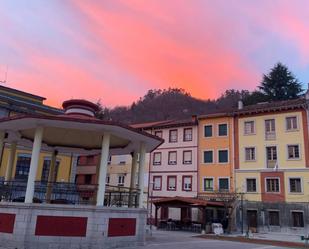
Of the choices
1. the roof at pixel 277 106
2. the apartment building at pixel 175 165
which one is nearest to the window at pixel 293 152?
the roof at pixel 277 106

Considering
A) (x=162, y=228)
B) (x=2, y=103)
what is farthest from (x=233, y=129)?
(x=2, y=103)

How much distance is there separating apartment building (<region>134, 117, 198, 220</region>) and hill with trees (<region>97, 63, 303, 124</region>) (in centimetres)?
1362

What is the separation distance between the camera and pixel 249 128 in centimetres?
3909

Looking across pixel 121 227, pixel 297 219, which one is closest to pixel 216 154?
pixel 297 219

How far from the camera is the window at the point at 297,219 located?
109 feet

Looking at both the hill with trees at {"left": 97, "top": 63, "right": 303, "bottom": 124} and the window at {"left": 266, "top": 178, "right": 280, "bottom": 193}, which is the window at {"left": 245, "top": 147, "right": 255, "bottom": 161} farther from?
the hill with trees at {"left": 97, "top": 63, "right": 303, "bottom": 124}

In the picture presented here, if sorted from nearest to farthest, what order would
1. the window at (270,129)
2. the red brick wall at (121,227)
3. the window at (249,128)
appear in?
the red brick wall at (121,227) → the window at (270,129) → the window at (249,128)

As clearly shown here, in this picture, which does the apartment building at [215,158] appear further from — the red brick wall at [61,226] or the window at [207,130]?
the red brick wall at [61,226]

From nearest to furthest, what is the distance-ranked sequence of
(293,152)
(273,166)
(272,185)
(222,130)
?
(293,152) → (272,185) → (273,166) → (222,130)

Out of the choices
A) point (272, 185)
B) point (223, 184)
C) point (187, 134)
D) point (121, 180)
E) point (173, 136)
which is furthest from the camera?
point (121, 180)

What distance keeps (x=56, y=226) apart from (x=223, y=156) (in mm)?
29316

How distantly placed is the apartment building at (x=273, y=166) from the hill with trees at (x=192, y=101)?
60.1 ft

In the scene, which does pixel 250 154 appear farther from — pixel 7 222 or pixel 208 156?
pixel 7 222

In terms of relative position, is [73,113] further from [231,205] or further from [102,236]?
[231,205]
